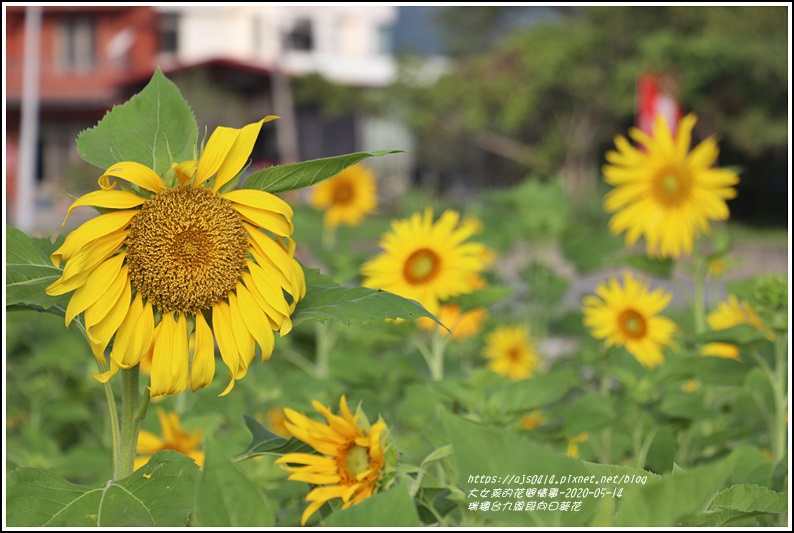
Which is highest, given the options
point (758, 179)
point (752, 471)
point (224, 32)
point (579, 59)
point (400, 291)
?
point (224, 32)

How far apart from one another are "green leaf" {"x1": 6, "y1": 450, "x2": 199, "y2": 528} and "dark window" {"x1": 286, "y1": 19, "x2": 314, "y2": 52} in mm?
17448

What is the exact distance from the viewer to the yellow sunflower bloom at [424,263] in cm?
117

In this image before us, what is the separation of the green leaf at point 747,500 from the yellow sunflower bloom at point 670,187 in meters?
0.89

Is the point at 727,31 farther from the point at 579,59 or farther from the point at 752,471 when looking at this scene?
the point at 752,471

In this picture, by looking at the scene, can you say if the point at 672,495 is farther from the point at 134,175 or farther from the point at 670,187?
the point at 670,187

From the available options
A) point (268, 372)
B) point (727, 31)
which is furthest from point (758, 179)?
A: point (268, 372)

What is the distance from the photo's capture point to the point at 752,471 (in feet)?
2.75

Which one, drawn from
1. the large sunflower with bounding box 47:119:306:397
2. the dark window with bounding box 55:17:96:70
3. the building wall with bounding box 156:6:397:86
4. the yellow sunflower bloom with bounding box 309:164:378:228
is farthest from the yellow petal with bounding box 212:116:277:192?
the dark window with bounding box 55:17:96:70

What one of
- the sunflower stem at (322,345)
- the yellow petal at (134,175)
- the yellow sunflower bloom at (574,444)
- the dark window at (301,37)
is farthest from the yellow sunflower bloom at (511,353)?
the dark window at (301,37)

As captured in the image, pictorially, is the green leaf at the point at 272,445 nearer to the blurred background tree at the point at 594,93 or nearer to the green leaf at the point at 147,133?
the green leaf at the point at 147,133

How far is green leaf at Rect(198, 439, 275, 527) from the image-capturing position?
384 millimetres

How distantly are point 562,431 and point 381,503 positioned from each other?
59 centimetres

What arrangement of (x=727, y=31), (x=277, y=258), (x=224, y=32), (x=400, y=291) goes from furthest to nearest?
(x=224, y=32) → (x=727, y=31) → (x=400, y=291) → (x=277, y=258)

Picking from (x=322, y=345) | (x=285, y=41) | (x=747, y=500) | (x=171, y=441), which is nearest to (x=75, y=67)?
(x=285, y=41)
